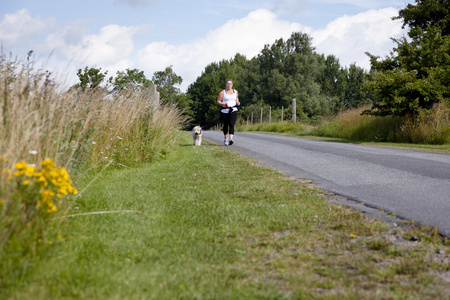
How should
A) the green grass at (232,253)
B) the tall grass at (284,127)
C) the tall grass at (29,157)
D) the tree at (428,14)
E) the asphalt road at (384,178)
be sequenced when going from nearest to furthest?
the green grass at (232,253), the tall grass at (29,157), the asphalt road at (384,178), the tree at (428,14), the tall grass at (284,127)

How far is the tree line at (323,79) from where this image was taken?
1703cm

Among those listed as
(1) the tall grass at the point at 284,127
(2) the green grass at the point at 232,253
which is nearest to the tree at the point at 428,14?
(1) the tall grass at the point at 284,127

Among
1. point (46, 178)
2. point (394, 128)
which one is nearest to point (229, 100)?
point (394, 128)

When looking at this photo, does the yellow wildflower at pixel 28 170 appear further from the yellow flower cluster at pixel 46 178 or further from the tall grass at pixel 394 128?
the tall grass at pixel 394 128

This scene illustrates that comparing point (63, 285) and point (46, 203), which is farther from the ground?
point (46, 203)

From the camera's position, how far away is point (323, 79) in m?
80.7

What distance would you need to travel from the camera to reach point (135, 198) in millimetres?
5590

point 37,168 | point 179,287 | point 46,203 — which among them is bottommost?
point 179,287

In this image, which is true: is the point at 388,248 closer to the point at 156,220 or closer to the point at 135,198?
the point at 156,220

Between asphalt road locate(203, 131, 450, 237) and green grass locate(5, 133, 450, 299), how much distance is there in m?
0.64

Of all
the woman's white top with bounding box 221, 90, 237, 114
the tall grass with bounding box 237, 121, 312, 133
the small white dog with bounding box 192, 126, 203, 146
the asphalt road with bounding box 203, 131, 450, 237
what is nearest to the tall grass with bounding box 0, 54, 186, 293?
the asphalt road with bounding box 203, 131, 450, 237

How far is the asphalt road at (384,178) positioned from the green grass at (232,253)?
2.09 ft

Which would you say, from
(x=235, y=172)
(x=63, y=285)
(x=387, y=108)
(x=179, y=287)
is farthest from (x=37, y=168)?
(x=387, y=108)

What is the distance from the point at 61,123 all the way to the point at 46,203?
1477 millimetres
